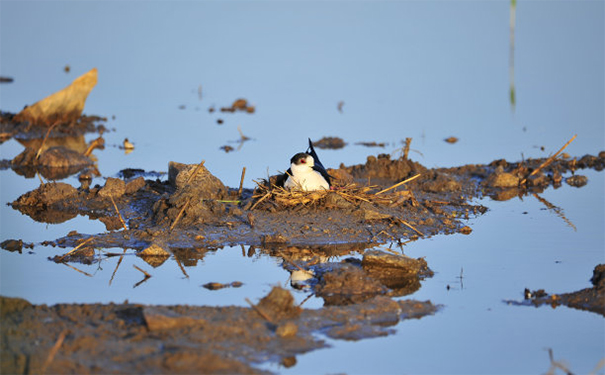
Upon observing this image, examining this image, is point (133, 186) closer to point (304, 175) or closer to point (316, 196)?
point (304, 175)

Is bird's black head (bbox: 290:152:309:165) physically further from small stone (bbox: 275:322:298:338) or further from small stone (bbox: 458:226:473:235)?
small stone (bbox: 275:322:298:338)

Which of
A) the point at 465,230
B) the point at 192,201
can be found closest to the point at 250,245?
the point at 192,201

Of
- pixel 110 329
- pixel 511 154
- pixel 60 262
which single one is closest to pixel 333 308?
pixel 110 329

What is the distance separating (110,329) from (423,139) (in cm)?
813

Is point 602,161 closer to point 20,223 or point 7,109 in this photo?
point 20,223

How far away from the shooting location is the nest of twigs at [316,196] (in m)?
8.43

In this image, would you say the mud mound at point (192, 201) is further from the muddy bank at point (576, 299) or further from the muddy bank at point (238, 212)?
the muddy bank at point (576, 299)

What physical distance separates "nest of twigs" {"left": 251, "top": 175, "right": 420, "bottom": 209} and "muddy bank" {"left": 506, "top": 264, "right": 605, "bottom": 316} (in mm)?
2504

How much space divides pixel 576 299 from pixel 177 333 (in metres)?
2.94

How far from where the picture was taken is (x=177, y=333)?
530 cm

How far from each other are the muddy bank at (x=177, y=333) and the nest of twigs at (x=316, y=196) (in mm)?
2466

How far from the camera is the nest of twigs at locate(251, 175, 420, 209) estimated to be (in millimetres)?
8430

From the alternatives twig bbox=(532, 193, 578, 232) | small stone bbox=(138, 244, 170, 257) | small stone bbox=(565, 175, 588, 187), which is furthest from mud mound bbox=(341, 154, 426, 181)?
small stone bbox=(138, 244, 170, 257)

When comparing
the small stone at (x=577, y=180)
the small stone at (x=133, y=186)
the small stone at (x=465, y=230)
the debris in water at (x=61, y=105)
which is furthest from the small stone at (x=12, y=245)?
the small stone at (x=577, y=180)
